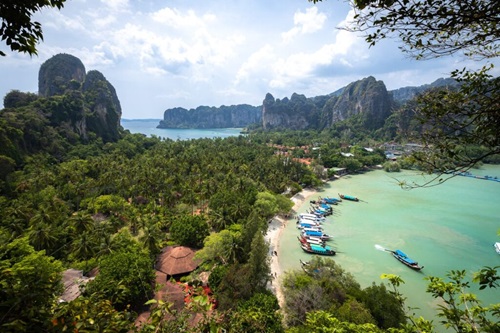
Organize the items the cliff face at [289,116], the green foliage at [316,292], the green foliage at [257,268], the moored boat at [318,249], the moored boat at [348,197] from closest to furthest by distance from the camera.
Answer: the green foliage at [316,292]
the green foliage at [257,268]
the moored boat at [318,249]
the moored boat at [348,197]
the cliff face at [289,116]

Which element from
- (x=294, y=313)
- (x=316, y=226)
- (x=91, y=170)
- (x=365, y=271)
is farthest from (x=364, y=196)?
(x=91, y=170)

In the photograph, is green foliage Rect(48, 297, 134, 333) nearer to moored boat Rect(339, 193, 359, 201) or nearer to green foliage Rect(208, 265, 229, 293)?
green foliage Rect(208, 265, 229, 293)

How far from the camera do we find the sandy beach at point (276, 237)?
17827mm

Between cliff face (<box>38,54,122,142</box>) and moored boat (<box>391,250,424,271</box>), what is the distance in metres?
65.2

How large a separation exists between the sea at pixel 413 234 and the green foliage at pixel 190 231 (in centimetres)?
749

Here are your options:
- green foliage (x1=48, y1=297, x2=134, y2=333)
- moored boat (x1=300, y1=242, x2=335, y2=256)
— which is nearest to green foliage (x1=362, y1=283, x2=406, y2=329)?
moored boat (x1=300, y1=242, x2=335, y2=256)

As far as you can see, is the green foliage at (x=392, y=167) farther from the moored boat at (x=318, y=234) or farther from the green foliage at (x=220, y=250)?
the green foliage at (x=220, y=250)

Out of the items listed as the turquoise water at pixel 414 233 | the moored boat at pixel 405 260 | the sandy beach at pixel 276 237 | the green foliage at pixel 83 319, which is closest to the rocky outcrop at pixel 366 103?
the turquoise water at pixel 414 233

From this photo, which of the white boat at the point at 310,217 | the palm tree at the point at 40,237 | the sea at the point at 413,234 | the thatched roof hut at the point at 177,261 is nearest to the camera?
the palm tree at the point at 40,237

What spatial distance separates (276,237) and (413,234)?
1596cm

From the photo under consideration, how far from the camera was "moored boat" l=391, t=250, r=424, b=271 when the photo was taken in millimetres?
20781

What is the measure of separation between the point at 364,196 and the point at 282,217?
17.6 metres

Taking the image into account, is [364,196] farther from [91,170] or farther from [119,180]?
[91,170]

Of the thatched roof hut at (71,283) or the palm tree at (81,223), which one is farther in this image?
the palm tree at (81,223)
